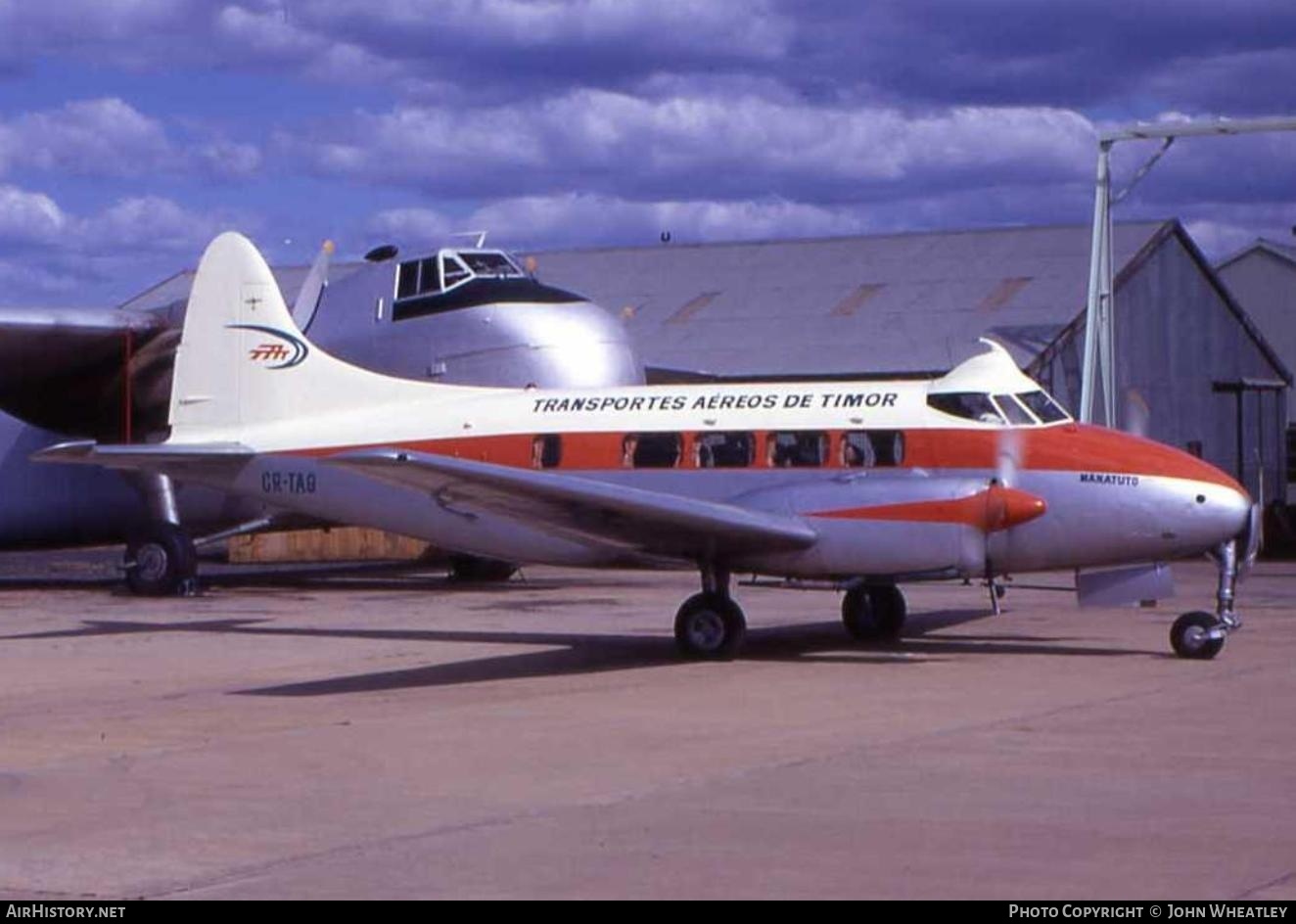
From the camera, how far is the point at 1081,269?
4828 cm

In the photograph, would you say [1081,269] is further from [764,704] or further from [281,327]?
[764,704]

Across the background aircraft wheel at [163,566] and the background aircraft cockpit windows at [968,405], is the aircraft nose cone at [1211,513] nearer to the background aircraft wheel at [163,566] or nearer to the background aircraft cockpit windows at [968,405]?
the background aircraft cockpit windows at [968,405]

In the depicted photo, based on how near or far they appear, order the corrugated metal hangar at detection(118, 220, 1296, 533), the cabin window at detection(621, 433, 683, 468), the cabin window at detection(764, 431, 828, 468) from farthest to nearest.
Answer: the corrugated metal hangar at detection(118, 220, 1296, 533) < the cabin window at detection(621, 433, 683, 468) < the cabin window at detection(764, 431, 828, 468)

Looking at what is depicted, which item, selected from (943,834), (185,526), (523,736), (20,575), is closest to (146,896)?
(943,834)

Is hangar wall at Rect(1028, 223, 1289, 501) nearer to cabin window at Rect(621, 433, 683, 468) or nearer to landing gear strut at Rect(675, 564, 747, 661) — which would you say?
cabin window at Rect(621, 433, 683, 468)

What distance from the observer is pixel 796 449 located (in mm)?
18891

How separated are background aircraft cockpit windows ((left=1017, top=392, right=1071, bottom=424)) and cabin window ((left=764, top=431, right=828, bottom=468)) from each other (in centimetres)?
183

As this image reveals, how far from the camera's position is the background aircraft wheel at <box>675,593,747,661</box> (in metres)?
18.3

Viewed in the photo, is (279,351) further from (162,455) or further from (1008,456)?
(1008,456)

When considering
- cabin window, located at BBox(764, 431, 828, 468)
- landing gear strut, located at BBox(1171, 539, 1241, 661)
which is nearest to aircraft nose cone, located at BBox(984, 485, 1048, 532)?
landing gear strut, located at BBox(1171, 539, 1241, 661)

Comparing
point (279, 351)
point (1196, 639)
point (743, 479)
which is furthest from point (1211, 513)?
point (279, 351)

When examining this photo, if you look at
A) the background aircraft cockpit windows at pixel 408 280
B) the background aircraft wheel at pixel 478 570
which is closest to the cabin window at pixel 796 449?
the background aircraft cockpit windows at pixel 408 280

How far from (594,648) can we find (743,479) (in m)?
2.37

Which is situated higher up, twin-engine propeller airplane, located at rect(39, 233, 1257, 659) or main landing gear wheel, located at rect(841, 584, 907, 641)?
twin-engine propeller airplane, located at rect(39, 233, 1257, 659)
